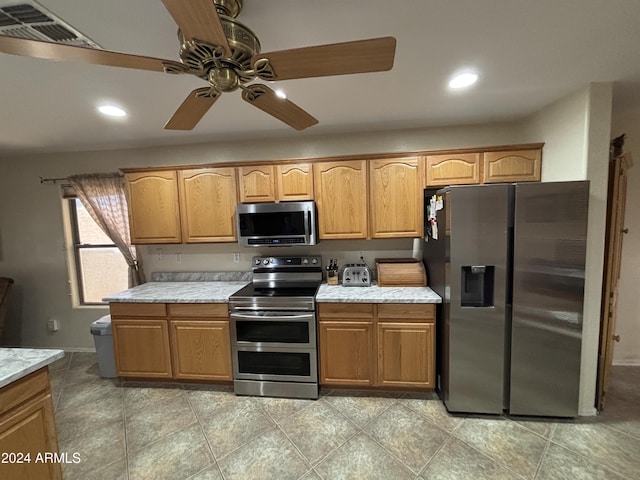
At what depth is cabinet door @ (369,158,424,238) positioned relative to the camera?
2.54 meters

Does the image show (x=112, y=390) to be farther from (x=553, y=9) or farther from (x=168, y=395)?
(x=553, y=9)

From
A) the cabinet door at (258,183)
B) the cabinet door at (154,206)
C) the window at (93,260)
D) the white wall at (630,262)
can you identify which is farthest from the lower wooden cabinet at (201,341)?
the white wall at (630,262)

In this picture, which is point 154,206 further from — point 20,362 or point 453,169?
point 453,169

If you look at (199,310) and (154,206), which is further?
(154,206)

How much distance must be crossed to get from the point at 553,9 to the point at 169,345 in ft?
11.2

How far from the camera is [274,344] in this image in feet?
7.90

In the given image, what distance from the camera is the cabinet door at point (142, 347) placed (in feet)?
8.45

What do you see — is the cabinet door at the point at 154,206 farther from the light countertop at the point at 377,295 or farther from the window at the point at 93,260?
the light countertop at the point at 377,295

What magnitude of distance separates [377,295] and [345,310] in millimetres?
304

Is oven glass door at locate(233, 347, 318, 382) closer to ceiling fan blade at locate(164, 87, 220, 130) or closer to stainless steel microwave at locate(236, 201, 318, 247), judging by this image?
stainless steel microwave at locate(236, 201, 318, 247)

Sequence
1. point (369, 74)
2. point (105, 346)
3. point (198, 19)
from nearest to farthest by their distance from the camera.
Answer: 1. point (198, 19)
2. point (369, 74)
3. point (105, 346)

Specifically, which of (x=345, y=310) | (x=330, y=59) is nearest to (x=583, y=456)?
(x=345, y=310)

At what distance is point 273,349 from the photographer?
2412 mm

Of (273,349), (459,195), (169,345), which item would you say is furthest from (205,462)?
(459,195)
